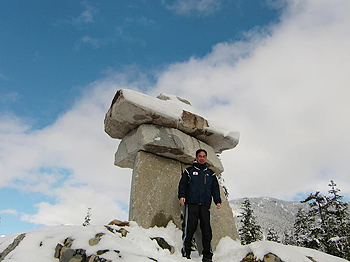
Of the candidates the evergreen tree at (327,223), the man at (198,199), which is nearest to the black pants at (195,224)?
the man at (198,199)

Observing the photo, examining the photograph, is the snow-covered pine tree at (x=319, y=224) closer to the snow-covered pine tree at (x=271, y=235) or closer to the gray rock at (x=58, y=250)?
the snow-covered pine tree at (x=271, y=235)

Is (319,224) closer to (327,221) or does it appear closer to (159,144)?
(327,221)

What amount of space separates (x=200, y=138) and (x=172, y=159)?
0.91 metres

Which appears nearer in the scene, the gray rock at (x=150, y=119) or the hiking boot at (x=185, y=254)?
the hiking boot at (x=185, y=254)

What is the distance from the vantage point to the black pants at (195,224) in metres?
4.37

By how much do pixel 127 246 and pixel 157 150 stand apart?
250 cm

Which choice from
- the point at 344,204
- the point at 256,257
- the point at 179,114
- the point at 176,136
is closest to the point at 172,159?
the point at 176,136

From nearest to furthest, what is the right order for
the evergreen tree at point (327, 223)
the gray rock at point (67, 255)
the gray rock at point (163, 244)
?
1. the gray rock at point (67, 255)
2. the gray rock at point (163, 244)
3. the evergreen tree at point (327, 223)

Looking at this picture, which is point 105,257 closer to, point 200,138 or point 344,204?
point 200,138

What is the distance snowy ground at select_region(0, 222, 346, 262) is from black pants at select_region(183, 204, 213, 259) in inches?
10.4

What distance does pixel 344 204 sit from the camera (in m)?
15.3

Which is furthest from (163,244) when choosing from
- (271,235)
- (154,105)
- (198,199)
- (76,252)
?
(271,235)

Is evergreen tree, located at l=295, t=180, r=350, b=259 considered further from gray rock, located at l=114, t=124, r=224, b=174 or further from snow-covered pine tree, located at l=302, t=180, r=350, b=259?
gray rock, located at l=114, t=124, r=224, b=174

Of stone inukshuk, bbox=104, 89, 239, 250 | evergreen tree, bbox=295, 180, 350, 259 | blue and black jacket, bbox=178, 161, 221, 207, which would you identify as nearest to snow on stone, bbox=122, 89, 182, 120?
stone inukshuk, bbox=104, 89, 239, 250
